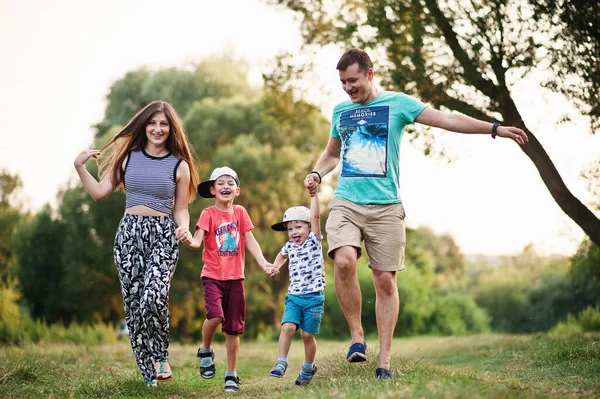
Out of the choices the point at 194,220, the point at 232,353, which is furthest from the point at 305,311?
the point at 194,220

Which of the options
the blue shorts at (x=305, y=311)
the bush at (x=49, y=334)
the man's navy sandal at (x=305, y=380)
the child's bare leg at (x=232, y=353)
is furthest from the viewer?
the bush at (x=49, y=334)

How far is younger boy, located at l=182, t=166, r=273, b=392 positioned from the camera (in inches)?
288

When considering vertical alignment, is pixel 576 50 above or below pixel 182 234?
above

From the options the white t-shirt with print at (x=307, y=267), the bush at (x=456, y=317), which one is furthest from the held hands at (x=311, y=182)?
the bush at (x=456, y=317)

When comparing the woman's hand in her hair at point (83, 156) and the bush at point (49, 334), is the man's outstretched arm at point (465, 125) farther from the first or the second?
the bush at point (49, 334)

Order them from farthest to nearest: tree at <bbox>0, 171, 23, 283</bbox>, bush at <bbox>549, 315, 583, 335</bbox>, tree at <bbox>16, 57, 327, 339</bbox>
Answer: tree at <bbox>0, 171, 23, 283</bbox>
tree at <bbox>16, 57, 327, 339</bbox>
bush at <bbox>549, 315, 583, 335</bbox>

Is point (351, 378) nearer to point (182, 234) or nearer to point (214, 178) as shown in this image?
point (182, 234)

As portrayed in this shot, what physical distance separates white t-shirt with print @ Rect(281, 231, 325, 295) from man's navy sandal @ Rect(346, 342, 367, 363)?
5.27ft

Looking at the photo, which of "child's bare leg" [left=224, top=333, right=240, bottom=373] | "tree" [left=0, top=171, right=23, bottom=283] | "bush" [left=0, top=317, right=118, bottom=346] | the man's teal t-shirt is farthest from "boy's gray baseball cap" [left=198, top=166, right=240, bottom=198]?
"tree" [left=0, top=171, right=23, bottom=283]

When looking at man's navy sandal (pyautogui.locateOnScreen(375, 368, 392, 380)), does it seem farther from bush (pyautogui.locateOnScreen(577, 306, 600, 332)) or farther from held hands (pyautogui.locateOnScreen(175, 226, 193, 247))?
bush (pyautogui.locateOnScreen(577, 306, 600, 332))

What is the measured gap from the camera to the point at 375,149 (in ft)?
20.7

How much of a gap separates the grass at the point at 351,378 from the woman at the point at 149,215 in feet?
1.42

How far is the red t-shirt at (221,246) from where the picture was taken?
7402 millimetres

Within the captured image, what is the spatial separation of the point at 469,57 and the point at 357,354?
653 centimetres
